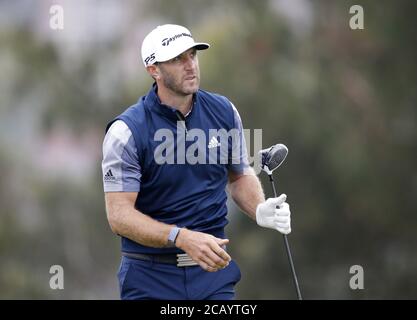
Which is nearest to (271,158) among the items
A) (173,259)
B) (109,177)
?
(173,259)

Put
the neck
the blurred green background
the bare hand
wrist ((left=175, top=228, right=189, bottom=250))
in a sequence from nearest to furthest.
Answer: the bare hand
wrist ((left=175, top=228, right=189, bottom=250))
the neck
the blurred green background

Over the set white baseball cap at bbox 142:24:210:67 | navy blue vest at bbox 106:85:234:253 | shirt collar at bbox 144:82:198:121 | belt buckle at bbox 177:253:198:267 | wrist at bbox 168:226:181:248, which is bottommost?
belt buckle at bbox 177:253:198:267

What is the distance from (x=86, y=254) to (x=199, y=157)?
8.93 m

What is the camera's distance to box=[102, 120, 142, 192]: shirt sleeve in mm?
5609

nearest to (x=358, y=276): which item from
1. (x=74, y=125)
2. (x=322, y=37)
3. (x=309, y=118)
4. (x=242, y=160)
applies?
(x=309, y=118)

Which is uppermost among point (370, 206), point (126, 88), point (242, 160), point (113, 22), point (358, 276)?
point (113, 22)

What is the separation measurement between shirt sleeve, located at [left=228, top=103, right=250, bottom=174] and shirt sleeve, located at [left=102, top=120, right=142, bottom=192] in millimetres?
700

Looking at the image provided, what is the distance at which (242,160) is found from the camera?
6.18 metres

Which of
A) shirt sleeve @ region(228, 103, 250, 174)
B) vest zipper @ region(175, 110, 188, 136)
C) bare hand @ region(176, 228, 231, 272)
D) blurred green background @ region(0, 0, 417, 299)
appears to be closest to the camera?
bare hand @ region(176, 228, 231, 272)

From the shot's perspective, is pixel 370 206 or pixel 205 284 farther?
pixel 370 206

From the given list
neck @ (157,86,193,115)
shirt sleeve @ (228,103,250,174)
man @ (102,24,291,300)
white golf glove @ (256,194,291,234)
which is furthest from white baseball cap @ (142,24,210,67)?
white golf glove @ (256,194,291,234)

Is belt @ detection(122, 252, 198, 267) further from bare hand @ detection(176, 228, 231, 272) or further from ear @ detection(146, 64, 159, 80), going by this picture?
ear @ detection(146, 64, 159, 80)

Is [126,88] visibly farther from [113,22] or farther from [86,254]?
[86,254]

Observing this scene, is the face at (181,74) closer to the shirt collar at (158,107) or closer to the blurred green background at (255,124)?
the shirt collar at (158,107)
